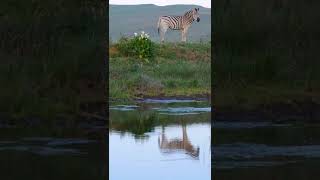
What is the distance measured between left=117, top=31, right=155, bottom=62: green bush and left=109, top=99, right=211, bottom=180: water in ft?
7.51

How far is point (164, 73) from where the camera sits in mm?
11938

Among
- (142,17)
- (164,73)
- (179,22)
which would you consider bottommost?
(164,73)
